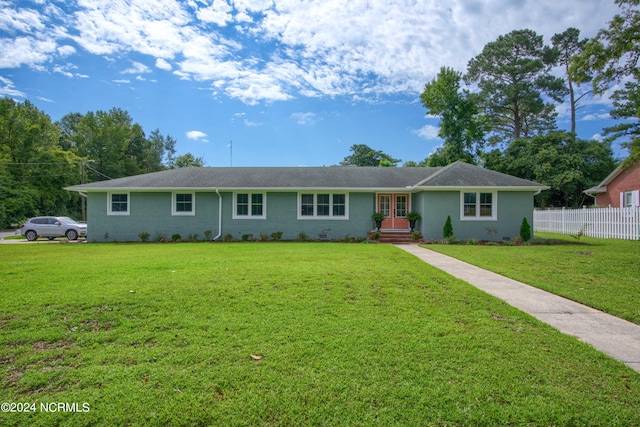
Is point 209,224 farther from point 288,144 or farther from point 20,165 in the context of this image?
point 20,165

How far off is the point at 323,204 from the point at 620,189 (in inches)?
847

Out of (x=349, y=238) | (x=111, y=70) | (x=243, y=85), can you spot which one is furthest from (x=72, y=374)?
(x=111, y=70)

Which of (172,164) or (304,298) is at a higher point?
(172,164)

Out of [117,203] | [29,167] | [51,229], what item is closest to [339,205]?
[117,203]

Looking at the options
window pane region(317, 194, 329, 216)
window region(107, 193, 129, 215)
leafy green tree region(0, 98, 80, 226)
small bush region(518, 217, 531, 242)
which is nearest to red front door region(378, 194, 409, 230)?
window pane region(317, 194, 329, 216)

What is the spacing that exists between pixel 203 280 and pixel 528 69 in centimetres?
3878

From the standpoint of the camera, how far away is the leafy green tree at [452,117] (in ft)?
98.8

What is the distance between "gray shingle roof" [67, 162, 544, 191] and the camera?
15.4m

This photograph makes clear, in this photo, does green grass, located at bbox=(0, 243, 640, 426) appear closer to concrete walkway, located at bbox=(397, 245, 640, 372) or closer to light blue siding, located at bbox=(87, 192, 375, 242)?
concrete walkway, located at bbox=(397, 245, 640, 372)

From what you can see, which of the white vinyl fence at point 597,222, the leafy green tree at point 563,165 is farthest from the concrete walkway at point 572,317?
the leafy green tree at point 563,165

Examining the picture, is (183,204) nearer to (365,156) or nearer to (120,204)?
(120,204)

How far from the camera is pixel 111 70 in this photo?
62.2 ft

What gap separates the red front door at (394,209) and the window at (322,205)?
2098 mm

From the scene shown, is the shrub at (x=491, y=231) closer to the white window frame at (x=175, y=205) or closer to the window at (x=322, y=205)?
the window at (x=322, y=205)
